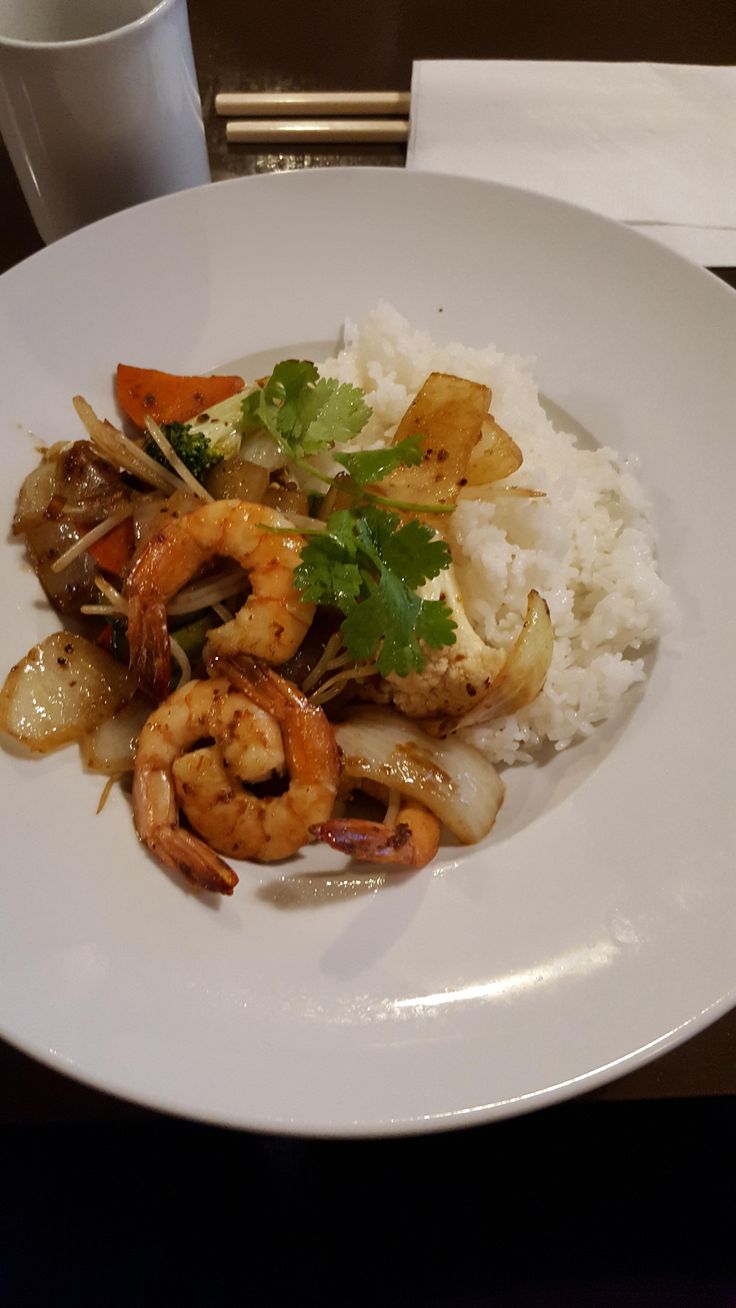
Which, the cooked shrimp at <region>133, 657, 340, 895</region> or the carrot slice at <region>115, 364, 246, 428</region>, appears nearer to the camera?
the cooked shrimp at <region>133, 657, 340, 895</region>

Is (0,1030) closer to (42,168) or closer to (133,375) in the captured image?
(133,375)

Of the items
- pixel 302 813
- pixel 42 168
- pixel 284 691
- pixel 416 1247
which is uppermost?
pixel 42 168

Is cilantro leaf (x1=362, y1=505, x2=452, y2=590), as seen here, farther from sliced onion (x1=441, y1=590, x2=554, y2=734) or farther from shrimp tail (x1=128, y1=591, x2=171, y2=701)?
shrimp tail (x1=128, y1=591, x2=171, y2=701)

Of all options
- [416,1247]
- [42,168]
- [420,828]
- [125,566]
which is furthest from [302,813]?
[42,168]

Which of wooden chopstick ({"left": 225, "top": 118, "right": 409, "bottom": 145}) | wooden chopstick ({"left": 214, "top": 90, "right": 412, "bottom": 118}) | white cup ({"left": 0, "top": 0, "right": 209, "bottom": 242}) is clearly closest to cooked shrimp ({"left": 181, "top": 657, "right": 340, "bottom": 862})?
white cup ({"left": 0, "top": 0, "right": 209, "bottom": 242})

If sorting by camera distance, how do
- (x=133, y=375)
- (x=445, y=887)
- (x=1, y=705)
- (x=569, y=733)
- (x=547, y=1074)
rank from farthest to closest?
(x=133, y=375)
(x=569, y=733)
(x=1, y=705)
(x=445, y=887)
(x=547, y=1074)

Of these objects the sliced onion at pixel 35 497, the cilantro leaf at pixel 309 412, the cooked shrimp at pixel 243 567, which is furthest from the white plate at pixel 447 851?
the cilantro leaf at pixel 309 412

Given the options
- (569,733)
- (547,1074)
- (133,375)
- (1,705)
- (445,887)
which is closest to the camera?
(547,1074)
